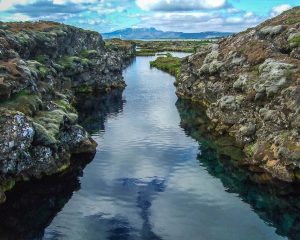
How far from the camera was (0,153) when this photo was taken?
62.1 metres

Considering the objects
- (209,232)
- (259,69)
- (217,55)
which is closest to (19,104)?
(209,232)

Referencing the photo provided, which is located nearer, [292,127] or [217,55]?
[292,127]

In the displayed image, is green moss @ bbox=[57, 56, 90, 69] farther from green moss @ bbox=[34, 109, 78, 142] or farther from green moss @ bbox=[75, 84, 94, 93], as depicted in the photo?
green moss @ bbox=[34, 109, 78, 142]

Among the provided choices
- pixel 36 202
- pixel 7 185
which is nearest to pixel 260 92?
pixel 36 202

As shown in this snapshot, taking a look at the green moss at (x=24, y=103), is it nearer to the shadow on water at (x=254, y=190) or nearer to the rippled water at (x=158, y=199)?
the rippled water at (x=158, y=199)

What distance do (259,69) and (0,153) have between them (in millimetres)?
62168

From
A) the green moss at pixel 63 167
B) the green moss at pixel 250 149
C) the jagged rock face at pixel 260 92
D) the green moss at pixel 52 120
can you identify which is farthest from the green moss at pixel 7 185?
the green moss at pixel 250 149

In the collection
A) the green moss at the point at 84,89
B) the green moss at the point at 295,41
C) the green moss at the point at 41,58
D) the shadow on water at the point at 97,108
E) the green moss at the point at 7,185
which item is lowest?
the shadow on water at the point at 97,108

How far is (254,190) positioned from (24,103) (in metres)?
42.3

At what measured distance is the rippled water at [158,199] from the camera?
5169 centimetres

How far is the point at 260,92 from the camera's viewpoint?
9031 centimetres

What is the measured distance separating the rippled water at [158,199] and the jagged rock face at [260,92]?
651cm

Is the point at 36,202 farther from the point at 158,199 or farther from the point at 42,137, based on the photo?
the point at 158,199

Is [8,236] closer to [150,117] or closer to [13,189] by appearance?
[13,189]
